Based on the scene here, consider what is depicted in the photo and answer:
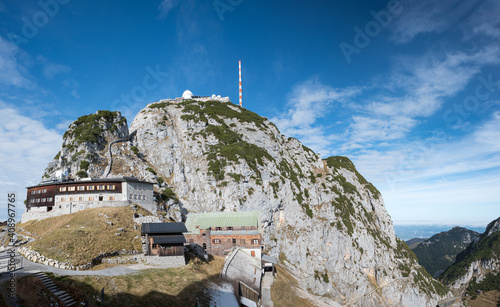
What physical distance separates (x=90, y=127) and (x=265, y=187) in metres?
67.2

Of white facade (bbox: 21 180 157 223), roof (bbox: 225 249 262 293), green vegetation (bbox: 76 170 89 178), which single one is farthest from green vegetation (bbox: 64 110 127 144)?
roof (bbox: 225 249 262 293)

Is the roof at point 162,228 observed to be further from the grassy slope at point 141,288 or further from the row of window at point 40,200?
the row of window at point 40,200

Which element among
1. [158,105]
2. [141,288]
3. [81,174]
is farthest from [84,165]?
[141,288]

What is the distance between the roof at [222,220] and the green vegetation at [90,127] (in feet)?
173

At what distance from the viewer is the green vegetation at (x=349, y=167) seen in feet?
500

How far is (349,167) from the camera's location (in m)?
159

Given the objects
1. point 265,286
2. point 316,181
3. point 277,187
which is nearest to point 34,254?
point 265,286

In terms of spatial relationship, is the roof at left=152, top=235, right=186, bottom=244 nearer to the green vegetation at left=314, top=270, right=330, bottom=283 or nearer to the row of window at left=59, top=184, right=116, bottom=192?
the row of window at left=59, top=184, right=116, bottom=192

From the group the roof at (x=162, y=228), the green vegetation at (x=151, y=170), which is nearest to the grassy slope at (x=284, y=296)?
the roof at (x=162, y=228)

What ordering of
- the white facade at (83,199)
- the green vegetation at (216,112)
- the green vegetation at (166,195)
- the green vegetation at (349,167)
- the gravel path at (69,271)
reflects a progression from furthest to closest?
the green vegetation at (349,167)
the green vegetation at (216,112)
the green vegetation at (166,195)
the white facade at (83,199)
the gravel path at (69,271)

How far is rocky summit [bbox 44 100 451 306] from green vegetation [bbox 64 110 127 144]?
→ 0.38m

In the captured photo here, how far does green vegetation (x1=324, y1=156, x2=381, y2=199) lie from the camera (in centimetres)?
15225

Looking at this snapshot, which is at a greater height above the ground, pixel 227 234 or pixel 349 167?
pixel 349 167

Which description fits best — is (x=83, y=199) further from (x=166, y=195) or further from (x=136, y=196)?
(x=166, y=195)
